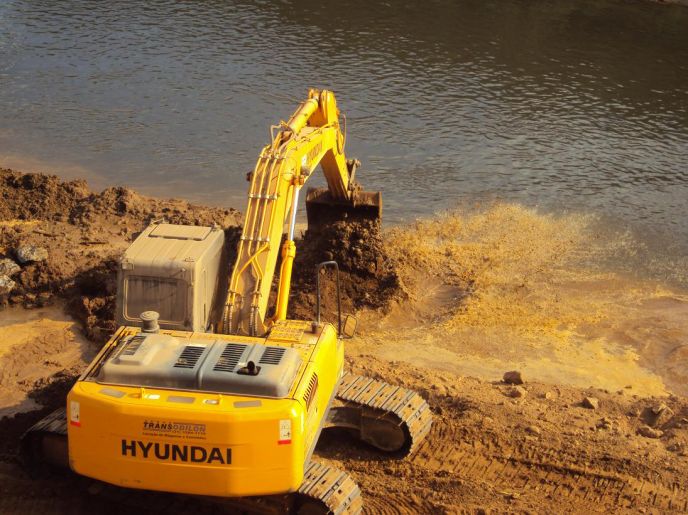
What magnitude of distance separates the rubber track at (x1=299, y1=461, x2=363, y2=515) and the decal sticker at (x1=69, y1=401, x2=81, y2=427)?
83.5 inches

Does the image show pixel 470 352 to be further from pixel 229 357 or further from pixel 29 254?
pixel 29 254

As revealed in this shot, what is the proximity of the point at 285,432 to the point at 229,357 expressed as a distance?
94cm

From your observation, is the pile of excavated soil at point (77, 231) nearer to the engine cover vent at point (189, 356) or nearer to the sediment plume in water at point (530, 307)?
the sediment plume in water at point (530, 307)

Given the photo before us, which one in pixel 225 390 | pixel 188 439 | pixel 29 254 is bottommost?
pixel 29 254

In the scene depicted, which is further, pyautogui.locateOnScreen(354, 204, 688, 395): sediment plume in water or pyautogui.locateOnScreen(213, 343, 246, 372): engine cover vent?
pyautogui.locateOnScreen(354, 204, 688, 395): sediment plume in water

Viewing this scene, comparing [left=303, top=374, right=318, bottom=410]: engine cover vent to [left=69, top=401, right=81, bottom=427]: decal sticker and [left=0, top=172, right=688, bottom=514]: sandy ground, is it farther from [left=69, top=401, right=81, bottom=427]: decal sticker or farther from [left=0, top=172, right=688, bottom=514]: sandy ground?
[left=69, top=401, right=81, bottom=427]: decal sticker

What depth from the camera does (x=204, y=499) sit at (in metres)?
8.65

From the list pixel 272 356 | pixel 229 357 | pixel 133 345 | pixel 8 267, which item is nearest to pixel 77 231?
pixel 8 267

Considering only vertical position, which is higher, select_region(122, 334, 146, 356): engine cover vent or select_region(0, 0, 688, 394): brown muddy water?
select_region(122, 334, 146, 356): engine cover vent

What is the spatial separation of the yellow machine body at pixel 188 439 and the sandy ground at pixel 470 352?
1.36m

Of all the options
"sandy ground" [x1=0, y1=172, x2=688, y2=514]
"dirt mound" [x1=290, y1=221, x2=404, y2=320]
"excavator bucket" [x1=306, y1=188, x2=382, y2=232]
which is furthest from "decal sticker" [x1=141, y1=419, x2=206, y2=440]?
"excavator bucket" [x1=306, y1=188, x2=382, y2=232]

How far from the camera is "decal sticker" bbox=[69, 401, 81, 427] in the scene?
769cm

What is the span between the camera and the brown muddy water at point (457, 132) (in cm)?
1462

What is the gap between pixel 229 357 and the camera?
8070 millimetres
